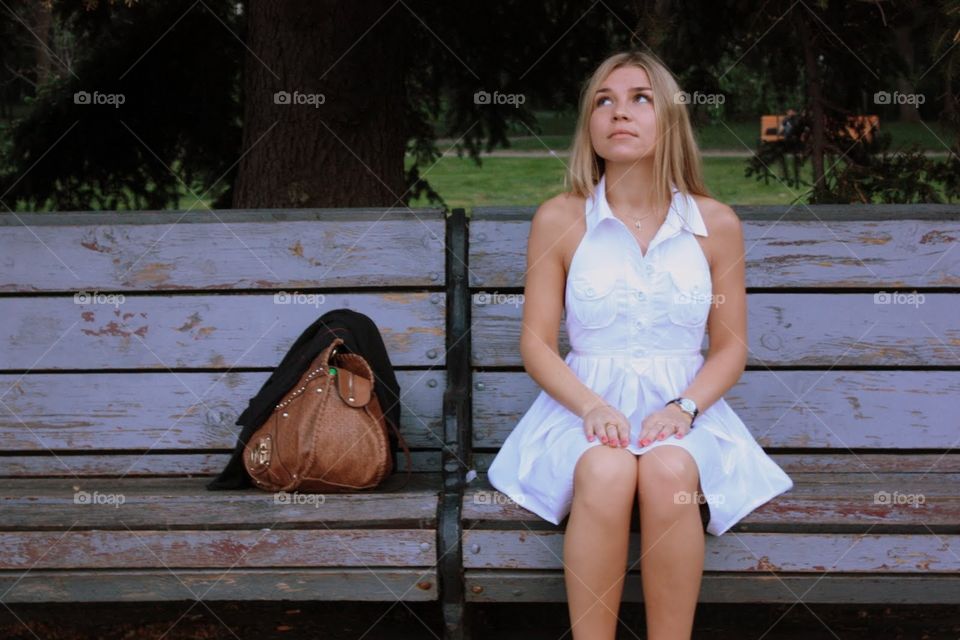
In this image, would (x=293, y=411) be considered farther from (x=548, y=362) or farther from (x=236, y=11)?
(x=236, y=11)

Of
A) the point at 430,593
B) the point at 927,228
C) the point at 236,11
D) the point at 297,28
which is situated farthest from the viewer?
the point at 236,11

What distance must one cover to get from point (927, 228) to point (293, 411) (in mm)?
1864

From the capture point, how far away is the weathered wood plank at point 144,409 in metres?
3.57

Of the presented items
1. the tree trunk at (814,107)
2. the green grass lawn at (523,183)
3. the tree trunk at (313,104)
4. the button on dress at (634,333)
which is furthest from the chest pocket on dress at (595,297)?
the green grass lawn at (523,183)

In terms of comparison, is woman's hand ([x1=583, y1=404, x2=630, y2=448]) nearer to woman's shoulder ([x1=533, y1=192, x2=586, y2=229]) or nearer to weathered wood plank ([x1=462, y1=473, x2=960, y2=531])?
weathered wood plank ([x1=462, y1=473, x2=960, y2=531])

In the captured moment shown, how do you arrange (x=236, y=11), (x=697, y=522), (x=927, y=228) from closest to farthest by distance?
(x=697, y=522), (x=927, y=228), (x=236, y=11)

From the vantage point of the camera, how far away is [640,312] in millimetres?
3119

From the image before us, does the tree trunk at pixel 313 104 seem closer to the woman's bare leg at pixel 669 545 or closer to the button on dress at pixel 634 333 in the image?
the button on dress at pixel 634 333

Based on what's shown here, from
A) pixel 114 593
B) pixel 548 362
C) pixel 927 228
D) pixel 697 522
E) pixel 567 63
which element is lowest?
pixel 114 593

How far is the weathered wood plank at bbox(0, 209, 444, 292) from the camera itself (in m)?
3.55

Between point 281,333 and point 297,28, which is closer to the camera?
point 281,333

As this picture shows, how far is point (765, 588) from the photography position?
2.96m

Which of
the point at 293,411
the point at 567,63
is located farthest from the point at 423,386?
the point at 567,63

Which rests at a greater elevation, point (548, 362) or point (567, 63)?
point (567, 63)
